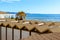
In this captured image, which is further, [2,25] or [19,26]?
[2,25]

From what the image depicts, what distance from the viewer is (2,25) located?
7.48 metres

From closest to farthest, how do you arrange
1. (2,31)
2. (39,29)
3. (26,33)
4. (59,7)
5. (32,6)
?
(39,29)
(26,33)
(2,31)
(59,7)
(32,6)

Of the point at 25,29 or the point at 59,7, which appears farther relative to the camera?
the point at 59,7

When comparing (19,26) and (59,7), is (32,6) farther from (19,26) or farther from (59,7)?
(19,26)

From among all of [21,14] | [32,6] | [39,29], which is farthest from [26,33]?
[32,6]

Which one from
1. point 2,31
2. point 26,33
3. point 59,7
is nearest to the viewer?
point 26,33

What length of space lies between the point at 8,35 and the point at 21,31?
47.2 inches

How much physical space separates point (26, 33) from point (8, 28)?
5.06ft

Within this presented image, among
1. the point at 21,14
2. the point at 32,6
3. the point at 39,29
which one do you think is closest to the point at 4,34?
the point at 39,29

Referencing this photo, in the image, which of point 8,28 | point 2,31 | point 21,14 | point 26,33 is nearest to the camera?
point 26,33

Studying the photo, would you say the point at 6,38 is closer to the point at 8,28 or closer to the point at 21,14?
the point at 8,28

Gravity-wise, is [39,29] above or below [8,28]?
above

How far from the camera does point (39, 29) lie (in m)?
4.65

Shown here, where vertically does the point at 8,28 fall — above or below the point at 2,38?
above
